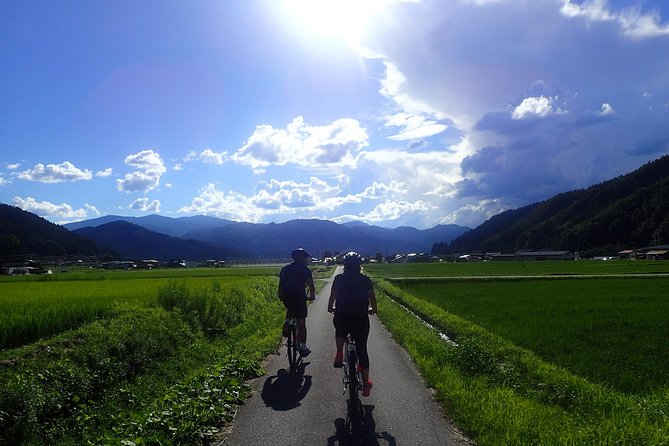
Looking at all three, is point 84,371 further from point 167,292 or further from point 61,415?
point 167,292

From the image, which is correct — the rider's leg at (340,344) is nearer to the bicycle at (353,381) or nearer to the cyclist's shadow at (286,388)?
the bicycle at (353,381)

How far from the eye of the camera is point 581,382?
28.6ft

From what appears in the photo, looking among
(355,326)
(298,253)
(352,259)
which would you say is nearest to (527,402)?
(355,326)

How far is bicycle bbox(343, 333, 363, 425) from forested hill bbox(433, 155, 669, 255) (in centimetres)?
13692

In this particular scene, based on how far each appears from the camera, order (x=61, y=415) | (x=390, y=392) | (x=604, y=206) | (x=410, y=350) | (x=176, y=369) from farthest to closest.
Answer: (x=604, y=206)
(x=410, y=350)
(x=176, y=369)
(x=390, y=392)
(x=61, y=415)

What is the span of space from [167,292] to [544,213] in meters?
183

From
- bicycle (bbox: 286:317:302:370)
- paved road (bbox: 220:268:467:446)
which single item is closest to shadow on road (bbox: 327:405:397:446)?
paved road (bbox: 220:268:467:446)

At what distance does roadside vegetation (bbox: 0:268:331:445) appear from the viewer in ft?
21.6

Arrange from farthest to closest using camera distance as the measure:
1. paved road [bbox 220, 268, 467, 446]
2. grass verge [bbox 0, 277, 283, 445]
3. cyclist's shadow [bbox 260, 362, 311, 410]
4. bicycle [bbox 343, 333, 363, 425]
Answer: cyclist's shadow [bbox 260, 362, 311, 410] → bicycle [bbox 343, 333, 363, 425] → grass verge [bbox 0, 277, 283, 445] → paved road [bbox 220, 268, 467, 446]

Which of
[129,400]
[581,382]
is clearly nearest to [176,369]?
[129,400]

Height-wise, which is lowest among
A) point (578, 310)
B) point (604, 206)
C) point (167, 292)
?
point (578, 310)

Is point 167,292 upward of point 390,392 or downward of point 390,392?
upward

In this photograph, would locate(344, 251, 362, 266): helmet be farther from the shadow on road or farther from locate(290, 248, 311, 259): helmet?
locate(290, 248, 311, 259): helmet

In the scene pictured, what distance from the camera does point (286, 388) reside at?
8.74m
